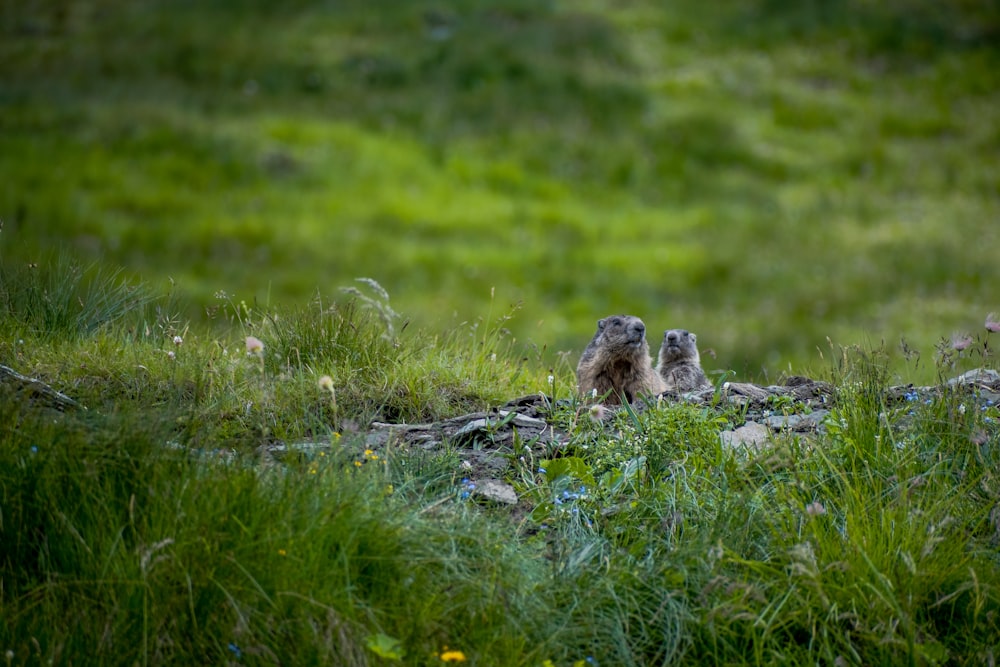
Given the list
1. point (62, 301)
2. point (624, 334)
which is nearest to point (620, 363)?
→ point (624, 334)

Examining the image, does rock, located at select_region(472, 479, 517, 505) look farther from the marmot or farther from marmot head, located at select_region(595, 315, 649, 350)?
marmot head, located at select_region(595, 315, 649, 350)

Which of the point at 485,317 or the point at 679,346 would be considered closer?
the point at 679,346

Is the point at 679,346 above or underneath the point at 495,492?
above

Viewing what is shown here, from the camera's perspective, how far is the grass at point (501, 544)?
175 inches

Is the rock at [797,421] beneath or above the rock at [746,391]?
above

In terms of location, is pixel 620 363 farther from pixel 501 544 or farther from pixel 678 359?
pixel 501 544

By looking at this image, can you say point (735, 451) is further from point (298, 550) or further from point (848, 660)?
point (298, 550)

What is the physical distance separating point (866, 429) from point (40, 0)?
1383 inches

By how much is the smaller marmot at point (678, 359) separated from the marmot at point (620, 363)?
52 centimetres

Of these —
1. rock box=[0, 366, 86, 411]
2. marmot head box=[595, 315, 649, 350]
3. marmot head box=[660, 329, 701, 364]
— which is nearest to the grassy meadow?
rock box=[0, 366, 86, 411]

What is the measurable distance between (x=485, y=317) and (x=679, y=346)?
8.89 metres

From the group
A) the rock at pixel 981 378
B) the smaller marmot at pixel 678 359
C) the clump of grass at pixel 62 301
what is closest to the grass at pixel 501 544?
the rock at pixel 981 378

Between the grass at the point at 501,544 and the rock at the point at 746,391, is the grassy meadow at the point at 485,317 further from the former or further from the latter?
the rock at the point at 746,391

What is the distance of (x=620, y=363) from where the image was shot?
8305mm
